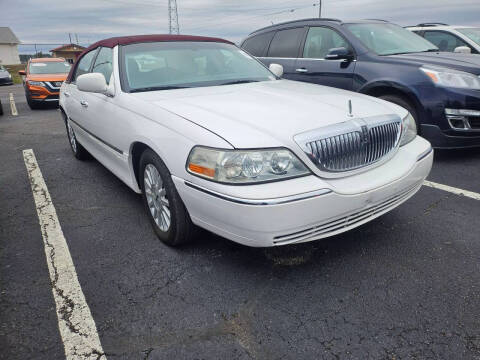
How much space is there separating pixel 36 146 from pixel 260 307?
563cm

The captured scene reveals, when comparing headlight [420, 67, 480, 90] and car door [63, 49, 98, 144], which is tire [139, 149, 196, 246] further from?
headlight [420, 67, 480, 90]

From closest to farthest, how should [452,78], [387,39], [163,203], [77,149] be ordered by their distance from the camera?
[163,203], [452,78], [77,149], [387,39]

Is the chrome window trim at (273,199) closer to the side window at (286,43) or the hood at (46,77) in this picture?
the side window at (286,43)

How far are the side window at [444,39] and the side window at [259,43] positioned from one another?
11.1 ft

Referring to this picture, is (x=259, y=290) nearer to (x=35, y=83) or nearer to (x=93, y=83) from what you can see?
(x=93, y=83)

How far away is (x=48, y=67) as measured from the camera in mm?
12422

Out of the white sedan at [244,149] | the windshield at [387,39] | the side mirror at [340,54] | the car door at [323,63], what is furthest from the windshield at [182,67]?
the windshield at [387,39]

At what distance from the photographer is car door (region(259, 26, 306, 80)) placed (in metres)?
5.84

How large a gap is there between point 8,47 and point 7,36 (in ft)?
6.33

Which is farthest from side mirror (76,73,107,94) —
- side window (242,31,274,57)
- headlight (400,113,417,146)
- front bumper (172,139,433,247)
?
side window (242,31,274,57)

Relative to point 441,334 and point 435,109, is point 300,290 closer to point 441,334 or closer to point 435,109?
point 441,334

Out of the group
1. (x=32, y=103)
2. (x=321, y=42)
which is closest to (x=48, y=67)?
(x=32, y=103)

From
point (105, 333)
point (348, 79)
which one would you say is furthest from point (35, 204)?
point (348, 79)

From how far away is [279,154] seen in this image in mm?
2104
